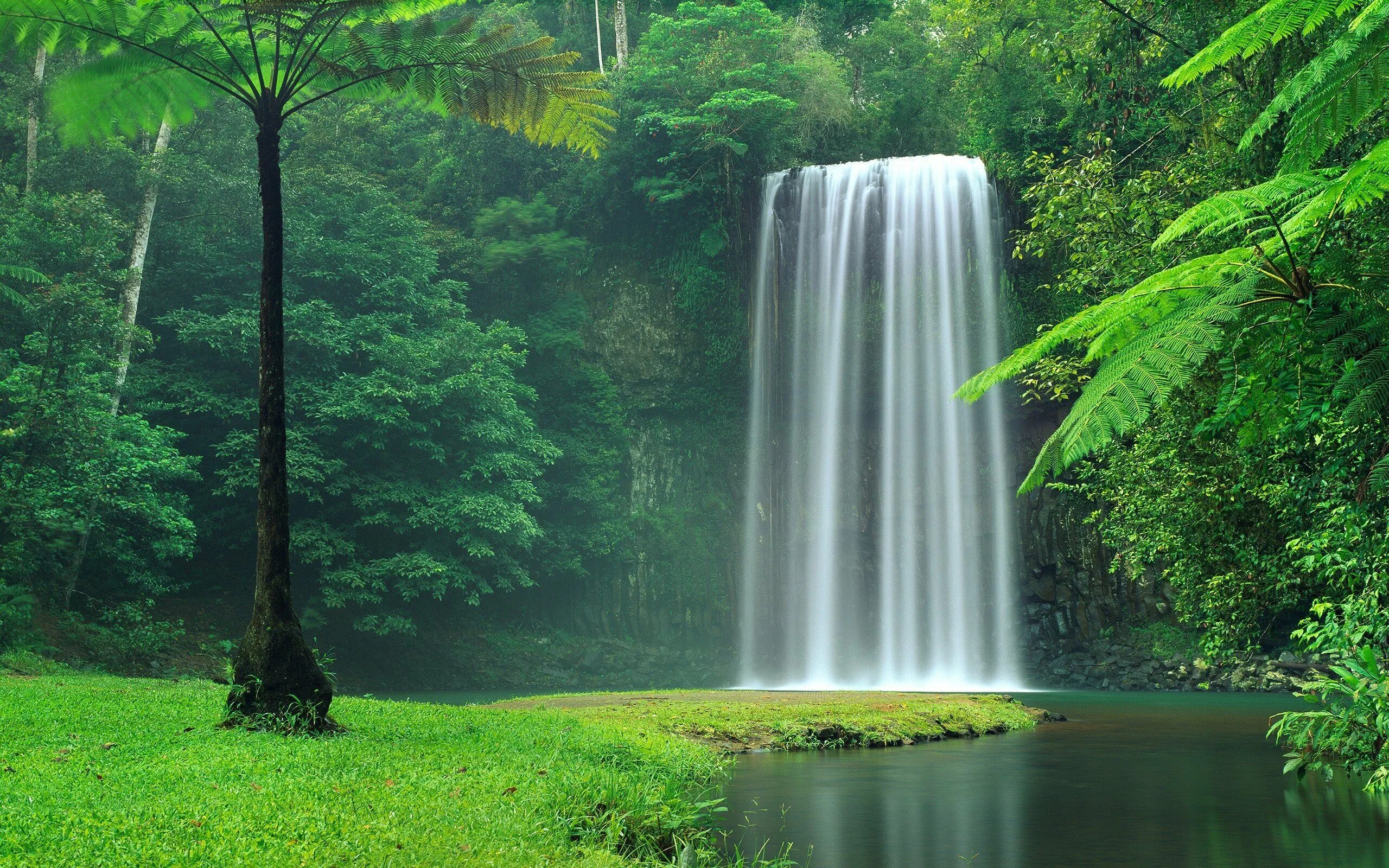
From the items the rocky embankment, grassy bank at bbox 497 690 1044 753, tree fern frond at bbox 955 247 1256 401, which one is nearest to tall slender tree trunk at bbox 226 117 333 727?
grassy bank at bbox 497 690 1044 753

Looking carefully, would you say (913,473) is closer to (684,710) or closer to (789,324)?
(789,324)

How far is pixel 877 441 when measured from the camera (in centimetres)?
2773

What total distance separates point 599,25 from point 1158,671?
27705 mm

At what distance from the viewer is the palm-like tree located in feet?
27.9

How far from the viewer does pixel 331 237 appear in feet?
86.2

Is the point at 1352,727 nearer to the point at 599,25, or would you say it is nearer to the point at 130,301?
the point at 130,301

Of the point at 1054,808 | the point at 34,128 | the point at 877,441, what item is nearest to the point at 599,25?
the point at 877,441

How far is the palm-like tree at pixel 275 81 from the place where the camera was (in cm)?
852

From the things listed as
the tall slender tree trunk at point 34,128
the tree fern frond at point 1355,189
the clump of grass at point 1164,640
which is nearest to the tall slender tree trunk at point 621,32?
the tall slender tree trunk at point 34,128

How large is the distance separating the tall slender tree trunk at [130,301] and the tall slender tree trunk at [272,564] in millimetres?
12055

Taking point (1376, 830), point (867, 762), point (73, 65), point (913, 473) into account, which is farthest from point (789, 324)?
point (1376, 830)

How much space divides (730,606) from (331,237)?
45.9ft

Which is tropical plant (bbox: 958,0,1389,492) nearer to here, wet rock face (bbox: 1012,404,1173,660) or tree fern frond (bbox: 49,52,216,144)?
tree fern frond (bbox: 49,52,216,144)

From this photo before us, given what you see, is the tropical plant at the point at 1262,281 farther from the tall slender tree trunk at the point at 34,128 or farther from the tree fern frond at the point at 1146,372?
the tall slender tree trunk at the point at 34,128
